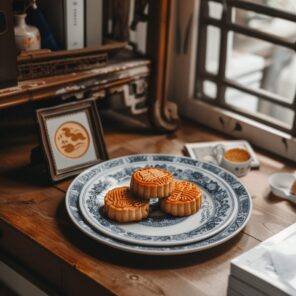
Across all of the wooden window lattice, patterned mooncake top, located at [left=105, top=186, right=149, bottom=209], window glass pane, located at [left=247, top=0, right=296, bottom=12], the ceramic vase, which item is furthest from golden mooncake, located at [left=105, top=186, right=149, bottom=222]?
window glass pane, located at [left=247, top=0, right=296, bottom=12]

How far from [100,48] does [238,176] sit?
0.42m

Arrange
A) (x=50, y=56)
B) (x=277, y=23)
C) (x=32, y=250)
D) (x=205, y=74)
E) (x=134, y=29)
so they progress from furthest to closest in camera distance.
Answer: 1. (x=277, y=23)
2. (x=205, y=74)
3. (x=134, y=29)
4. (x=50, y=56)
5. (x=32, y=250)

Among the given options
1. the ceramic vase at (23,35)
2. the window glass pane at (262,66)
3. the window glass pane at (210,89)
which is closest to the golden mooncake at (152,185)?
the ceramic vase at (23,35)

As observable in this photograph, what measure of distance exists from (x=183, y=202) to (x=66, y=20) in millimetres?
494

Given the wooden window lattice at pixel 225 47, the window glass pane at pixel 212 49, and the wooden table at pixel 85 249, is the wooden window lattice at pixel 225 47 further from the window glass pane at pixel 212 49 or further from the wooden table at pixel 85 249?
the wooden table at pixel 85 249

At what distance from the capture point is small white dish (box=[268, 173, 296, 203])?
1.25 metres

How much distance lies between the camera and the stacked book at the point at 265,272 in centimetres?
89

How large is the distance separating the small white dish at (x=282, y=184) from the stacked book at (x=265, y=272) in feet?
0.88

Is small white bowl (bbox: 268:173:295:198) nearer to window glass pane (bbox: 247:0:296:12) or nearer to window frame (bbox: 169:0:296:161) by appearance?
window frame (bbox: 169:0:296:161)

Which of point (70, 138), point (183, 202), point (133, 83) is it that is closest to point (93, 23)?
point (133, 83)

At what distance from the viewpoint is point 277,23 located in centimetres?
194

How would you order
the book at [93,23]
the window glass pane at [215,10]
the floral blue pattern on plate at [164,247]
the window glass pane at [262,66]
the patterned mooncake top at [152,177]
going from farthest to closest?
the window glass pane at [262,66]
the window glass pane at [215,10]
the book at [93,23]
the patterned mooncake top at [152,177]
the floral blue pattern on plate at [164,247]

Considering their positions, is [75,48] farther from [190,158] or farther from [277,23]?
[277,23]

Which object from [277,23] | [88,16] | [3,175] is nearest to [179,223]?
[3,175]
